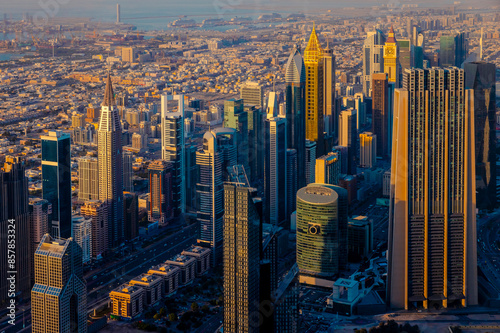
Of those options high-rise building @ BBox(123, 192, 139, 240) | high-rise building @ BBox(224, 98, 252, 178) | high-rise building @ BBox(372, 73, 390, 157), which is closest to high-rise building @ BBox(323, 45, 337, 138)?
high-rise building @ BBox(372, 73, 390, 157)

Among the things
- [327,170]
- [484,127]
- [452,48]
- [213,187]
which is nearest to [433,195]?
[213,187]

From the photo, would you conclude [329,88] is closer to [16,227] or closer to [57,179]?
[57,179]

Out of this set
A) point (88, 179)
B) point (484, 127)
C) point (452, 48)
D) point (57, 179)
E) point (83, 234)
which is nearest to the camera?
point (57, 179)

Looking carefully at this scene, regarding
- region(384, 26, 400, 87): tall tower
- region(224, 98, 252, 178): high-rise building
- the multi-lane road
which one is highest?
region(384, 26, 400, 87): tall tower

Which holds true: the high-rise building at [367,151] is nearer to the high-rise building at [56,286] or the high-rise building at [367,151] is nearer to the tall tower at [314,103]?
the tall tower at [314,103]

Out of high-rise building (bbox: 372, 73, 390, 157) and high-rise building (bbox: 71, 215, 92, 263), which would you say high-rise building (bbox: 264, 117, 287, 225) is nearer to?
high-rise building (bbox: 71, 215, 92, 263)

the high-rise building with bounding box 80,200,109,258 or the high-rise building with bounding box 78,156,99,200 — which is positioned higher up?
the high-rise building with bounding box 78,156,99,200

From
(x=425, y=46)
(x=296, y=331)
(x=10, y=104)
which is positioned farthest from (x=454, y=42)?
(x=296, y=331)
